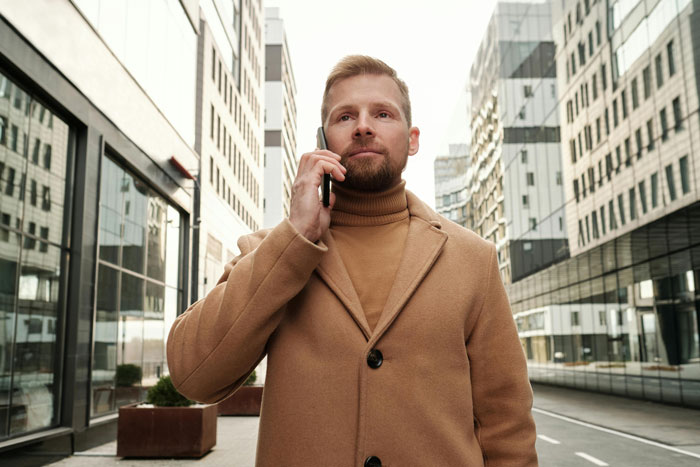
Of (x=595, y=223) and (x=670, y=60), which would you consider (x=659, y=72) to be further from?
(x=595, y=223)

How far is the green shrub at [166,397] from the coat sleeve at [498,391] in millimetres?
9325

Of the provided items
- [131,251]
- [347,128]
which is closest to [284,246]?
[347,128]

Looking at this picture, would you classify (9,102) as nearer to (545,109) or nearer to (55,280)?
(55,280)

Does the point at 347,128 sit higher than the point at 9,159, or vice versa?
the point at 9,159

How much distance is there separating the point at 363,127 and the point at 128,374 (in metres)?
15.1

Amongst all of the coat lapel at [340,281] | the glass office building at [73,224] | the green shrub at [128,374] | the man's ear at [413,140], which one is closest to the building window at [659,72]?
the glass office building at [73,224]

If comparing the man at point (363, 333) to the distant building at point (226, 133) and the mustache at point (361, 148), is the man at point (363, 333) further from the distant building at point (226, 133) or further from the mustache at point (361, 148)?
the distant building at point (226, 133)

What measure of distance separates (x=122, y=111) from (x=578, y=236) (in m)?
17.8

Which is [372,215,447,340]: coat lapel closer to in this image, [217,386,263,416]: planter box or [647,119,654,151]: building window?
[217,386,263,416]: planter box

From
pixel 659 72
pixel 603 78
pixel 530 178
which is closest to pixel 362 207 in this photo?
pixel 659 72

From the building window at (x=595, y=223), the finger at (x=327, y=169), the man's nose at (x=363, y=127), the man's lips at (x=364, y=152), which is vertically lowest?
the finger at (x=327, y=169)

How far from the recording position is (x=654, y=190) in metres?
18.6

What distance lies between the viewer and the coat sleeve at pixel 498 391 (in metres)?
1.94

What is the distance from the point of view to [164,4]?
65.0ft
